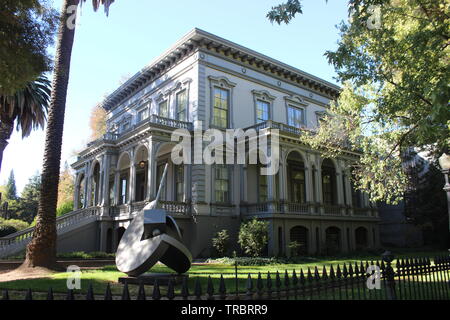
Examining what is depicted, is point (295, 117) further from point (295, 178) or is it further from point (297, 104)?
point (295, 178)

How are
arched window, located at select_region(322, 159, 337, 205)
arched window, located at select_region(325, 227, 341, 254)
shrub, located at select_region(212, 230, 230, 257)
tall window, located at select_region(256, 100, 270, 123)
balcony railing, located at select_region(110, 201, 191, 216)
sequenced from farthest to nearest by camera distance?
arched window, located at select_region(322, 159, 337, 205)
tall window, located at select_region(256, 100, 270, 123)
arched window, located at select_region(325, 227, 341, 254)
balcony railing, located at select_region(110, 201, 191, 216)
shrub, located at select_region(212, 230, 230, 257)

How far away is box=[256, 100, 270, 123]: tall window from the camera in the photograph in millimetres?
26344

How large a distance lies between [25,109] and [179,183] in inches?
450

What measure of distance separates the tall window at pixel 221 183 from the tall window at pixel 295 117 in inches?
291

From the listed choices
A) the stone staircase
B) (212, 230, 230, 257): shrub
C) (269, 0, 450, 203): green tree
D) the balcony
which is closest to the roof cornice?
the balcony

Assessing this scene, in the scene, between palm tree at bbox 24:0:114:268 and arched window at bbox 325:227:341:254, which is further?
arched window at bbox 325:227:341:254

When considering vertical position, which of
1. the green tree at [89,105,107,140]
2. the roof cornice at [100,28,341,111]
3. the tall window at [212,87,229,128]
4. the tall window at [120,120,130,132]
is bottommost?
the tall window at [212,87,229,128]

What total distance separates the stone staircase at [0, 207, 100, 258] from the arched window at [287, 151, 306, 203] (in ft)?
43.0

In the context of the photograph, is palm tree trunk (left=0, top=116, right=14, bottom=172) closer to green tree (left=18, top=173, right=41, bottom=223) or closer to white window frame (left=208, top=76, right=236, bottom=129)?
white window frame (left=208, top=76, right=236, bottom=129)

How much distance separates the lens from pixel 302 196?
27922 millimetres

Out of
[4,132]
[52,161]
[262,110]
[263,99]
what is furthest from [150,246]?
[263,99]

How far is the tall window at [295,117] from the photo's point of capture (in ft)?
92.8

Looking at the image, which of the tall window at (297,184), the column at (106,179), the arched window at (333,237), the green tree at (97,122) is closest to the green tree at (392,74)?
the arched window at (333,237)
